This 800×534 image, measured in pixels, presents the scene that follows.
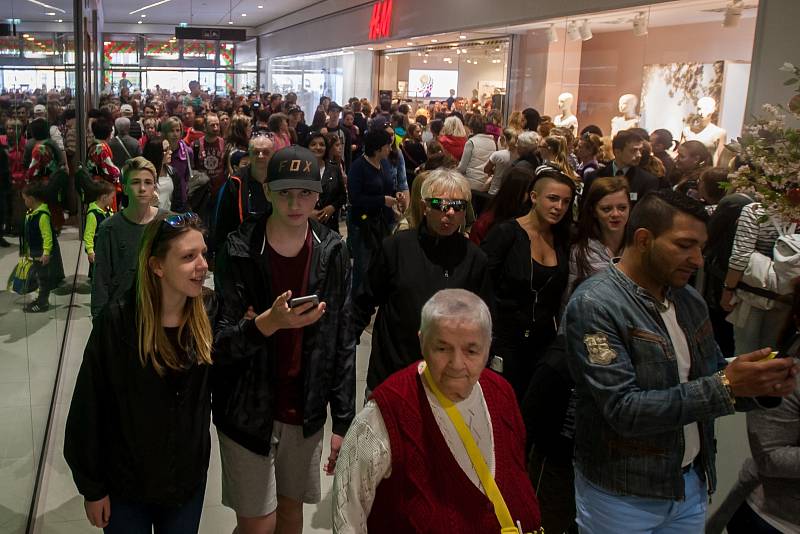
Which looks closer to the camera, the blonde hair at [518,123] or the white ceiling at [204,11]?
the blonde hair at [518,123]

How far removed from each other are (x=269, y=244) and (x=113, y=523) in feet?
3.58

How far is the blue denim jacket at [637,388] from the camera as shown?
2.31 meters

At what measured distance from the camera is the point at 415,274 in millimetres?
3430

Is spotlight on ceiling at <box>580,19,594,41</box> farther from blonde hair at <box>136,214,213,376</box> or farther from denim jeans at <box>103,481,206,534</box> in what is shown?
denim jeans at <box>103,481,206,534</box>

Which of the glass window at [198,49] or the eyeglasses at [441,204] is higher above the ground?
the glass window at [198,49]

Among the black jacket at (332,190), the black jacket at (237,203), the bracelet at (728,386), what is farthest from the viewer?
the black jacket at (332,190)

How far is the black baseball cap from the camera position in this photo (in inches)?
117

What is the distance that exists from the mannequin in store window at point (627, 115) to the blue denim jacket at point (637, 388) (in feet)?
26.0

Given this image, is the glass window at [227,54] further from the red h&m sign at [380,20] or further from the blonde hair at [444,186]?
the blonde hair at [444,186]

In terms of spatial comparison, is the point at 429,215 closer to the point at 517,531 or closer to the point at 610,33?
the point at 517,531

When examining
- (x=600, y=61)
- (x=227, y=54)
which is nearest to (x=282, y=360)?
(x=600, y=61)

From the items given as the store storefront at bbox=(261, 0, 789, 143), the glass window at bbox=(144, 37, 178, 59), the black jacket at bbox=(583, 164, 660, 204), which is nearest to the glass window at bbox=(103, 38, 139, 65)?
the glass window at bbox=(144, 37, 178, 59)

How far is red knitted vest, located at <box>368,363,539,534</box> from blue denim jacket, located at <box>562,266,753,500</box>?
498 millimetres

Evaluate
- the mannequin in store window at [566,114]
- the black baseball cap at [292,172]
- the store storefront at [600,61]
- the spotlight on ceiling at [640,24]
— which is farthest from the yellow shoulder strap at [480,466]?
the mannequin in store window at [566,114]
